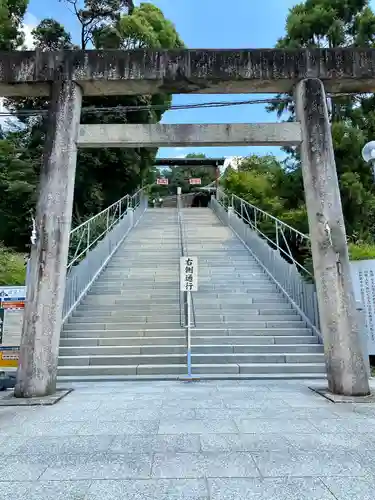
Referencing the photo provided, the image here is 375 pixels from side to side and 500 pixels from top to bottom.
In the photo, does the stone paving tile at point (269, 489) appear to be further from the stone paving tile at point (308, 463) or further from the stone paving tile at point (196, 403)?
the stone paving tile at point (196, 403)

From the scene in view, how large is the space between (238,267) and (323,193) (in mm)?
5576

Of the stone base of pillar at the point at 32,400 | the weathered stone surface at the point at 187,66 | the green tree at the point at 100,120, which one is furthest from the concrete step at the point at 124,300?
the green tree at the point at 100,120

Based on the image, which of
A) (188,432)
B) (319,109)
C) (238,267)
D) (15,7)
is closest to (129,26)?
(15,7)

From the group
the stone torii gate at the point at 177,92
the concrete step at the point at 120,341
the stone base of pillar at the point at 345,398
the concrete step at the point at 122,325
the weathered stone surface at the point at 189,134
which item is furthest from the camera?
the concrete step at the point at 122,325

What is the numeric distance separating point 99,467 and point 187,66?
565cm

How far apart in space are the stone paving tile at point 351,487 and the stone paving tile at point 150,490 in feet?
2.97

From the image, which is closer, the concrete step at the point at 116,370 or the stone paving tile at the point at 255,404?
the stone paving tile at the point at 255,404

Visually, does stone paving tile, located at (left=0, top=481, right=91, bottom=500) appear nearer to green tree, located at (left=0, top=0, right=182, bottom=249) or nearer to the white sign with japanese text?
the white sign with japanese text

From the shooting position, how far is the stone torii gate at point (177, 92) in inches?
212

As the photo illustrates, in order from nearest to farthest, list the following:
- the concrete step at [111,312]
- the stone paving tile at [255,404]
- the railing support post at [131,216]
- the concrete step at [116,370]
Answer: the stone paving tile at [255,404], the concrete step at [116,370], the concrete step at [111,312], the railing support post at [131,216]

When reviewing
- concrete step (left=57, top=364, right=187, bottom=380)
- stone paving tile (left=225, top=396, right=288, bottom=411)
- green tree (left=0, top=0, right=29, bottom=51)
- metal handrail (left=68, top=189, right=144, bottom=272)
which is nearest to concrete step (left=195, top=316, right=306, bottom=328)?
concrete step (left=57, top=364, right=187, bottom=380)

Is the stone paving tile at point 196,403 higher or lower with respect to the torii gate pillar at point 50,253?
lower

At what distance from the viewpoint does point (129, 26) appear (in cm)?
1917

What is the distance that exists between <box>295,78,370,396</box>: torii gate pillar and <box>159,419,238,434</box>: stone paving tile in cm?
198
